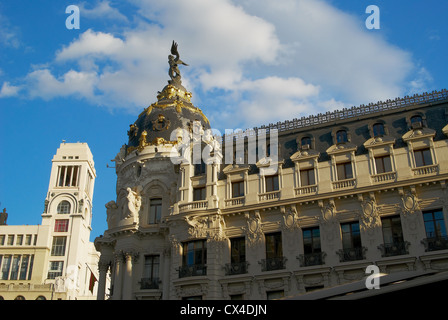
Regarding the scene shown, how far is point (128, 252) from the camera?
4066 centimetres

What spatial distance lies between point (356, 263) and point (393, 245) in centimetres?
265

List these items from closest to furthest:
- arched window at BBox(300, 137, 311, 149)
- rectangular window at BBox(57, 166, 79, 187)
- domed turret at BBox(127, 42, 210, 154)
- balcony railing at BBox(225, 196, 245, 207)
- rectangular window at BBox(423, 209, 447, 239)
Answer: rectangular window at BBox(423, 209, 447, 239), balcony railing at BBox(225, 196, 245, 207), arched window at BBox(300, 137, 311, 149), domed turret at BBox(127, 42, 210, 154), rectangular window at BBox(57, 166, 79, 187)

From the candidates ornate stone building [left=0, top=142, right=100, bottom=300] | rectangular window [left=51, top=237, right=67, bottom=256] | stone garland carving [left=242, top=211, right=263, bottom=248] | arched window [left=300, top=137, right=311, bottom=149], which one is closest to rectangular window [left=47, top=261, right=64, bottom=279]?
ornate stone building [left=0, top=142, right=100, bottom=300]

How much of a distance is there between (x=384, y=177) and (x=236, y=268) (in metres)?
12.1

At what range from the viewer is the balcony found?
36.6 m

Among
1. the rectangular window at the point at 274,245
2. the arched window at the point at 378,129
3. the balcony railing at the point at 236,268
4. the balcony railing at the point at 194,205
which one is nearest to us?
the rectangular window at the point at 274,245

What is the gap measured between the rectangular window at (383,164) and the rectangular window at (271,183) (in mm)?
7338

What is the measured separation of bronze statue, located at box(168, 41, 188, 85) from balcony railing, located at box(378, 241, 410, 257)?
27.8 meters

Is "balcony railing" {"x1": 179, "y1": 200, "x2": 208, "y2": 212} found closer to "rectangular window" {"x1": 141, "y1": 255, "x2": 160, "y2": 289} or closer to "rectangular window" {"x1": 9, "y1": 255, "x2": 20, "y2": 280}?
"rectangular window" {"x1": 141, "y1": 255, "x2": 160, "y2": 289}

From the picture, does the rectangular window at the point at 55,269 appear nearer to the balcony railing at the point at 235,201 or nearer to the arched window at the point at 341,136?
the balcony railing at the point at 235,201

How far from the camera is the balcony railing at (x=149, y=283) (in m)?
39.8

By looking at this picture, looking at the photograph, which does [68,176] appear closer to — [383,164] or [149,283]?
[149,283]

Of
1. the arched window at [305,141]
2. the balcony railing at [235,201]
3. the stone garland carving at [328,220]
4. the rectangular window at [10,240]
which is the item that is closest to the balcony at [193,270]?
the balcony railing at [235,201]
